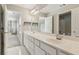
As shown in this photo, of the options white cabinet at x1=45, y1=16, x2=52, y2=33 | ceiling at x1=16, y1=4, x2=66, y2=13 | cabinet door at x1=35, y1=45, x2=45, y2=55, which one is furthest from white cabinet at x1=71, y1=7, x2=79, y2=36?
cabinet door at x1=35, y1=45, x2=45, y2=55

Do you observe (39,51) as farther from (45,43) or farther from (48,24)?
(48,24)

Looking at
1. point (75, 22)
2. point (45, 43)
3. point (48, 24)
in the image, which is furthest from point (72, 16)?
point (45, 43)

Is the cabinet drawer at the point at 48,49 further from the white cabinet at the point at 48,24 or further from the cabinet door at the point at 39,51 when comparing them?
the white cabinet at the point at 48,24

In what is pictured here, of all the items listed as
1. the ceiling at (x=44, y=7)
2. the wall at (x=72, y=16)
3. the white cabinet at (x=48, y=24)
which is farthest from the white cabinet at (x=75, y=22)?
the white cabinet at (x=48, y=24)

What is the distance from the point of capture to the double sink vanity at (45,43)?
5.15ft

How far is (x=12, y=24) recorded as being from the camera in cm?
183

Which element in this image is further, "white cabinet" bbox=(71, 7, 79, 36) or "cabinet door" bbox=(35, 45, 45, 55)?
"cabinet door" bbox=(35, 45, 45, 55)

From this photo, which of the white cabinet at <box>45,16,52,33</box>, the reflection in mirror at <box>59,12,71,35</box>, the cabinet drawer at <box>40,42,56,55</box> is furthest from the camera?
the white cabinet at <box>45,16,52,33</box>

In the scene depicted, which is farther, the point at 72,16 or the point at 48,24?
the point at 48,24

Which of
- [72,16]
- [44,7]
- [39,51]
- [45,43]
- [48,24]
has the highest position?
[44,7]

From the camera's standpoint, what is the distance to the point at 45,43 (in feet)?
5.63

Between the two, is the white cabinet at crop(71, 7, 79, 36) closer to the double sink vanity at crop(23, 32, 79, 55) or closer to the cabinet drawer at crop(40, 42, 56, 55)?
the double sink vanity at crop(23, 32, 79, 55)

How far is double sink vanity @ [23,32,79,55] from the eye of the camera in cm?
157
